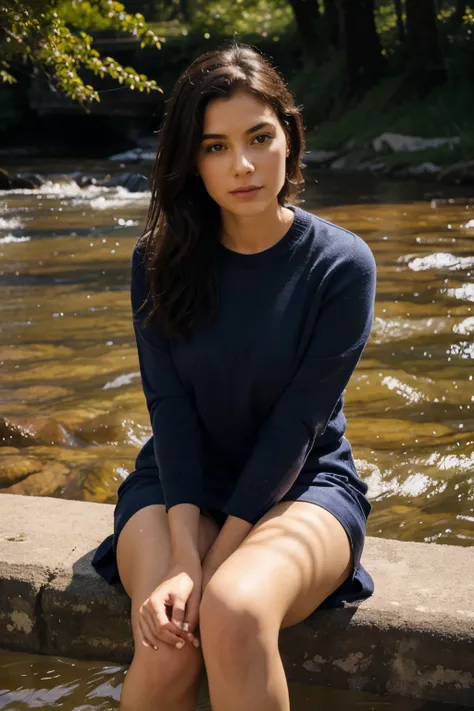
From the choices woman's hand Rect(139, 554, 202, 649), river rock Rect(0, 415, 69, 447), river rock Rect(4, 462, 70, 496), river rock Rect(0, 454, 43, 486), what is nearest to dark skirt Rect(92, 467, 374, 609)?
woman's hand Rect(139, 554, 202, 649)

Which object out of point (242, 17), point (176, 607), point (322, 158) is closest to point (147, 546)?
point (176, 607)

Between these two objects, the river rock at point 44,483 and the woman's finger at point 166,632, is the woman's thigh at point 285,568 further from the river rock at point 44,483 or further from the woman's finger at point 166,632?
the river rock at point 44,483

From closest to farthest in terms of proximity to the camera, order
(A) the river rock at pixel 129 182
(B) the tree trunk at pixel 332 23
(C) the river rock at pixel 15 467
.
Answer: (C) the river rock at pixel 15 467
(A) the river rock at pixel 129 182
(B) the tree trunk at pixel 332 23

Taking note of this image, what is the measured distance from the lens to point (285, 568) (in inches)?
96.7

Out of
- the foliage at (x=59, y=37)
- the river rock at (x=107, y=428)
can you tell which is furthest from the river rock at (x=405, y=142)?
the river rock at (x=107, y=428)

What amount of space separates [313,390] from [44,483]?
2115 millimetres

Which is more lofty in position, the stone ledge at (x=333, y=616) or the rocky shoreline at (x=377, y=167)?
the stone ledge at (x=333, y=616)

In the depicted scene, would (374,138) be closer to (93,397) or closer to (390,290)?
(390,290)

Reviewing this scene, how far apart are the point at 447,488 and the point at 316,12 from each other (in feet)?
72.4

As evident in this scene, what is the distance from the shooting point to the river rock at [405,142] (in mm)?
17981

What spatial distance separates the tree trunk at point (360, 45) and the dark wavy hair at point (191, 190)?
64.0 ft

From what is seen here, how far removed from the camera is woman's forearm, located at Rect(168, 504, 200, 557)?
2.62 m

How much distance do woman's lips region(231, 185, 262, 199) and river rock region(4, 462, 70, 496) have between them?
2.07m

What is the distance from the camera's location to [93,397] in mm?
5816
